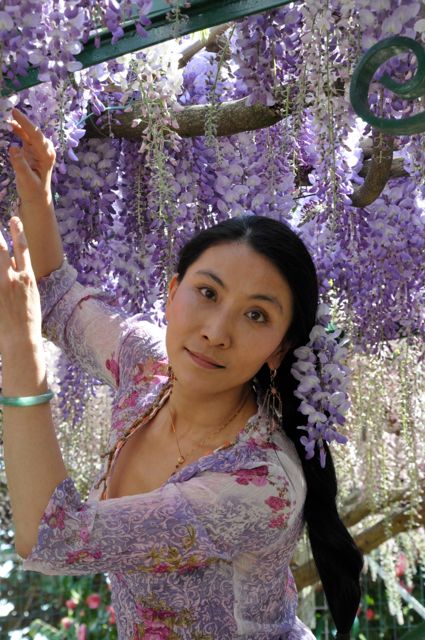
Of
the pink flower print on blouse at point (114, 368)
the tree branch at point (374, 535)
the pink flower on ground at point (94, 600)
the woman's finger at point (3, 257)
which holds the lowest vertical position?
the pink flower on ground at point (94, 600)

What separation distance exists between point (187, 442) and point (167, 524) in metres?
0.30

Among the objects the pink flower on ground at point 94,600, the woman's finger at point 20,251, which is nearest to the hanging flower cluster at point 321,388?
the woman's finger at point 20,251

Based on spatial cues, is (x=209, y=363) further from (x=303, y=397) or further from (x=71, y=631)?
(x=71, y=631)

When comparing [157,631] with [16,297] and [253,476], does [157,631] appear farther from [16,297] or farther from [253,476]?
[16,297]

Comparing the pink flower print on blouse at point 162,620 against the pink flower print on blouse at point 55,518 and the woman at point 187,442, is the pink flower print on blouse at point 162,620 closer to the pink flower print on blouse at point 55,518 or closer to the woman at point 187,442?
the woman at point 187,442

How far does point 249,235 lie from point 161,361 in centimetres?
36

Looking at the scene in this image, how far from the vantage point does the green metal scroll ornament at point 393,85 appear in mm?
1231

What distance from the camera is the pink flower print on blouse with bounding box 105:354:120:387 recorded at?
2000 millimetres

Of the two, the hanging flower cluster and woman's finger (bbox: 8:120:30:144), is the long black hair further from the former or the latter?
woman's finger (bbox: 8:120:30:144)

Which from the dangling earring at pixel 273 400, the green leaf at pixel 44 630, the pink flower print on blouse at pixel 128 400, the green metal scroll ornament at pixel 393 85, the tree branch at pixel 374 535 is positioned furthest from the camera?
the green leaf at pixel 44 630

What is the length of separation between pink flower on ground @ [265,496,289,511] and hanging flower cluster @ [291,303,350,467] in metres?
0.14

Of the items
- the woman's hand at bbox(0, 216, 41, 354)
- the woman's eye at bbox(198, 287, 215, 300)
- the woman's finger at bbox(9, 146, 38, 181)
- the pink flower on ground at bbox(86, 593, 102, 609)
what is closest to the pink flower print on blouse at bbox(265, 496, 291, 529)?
the woman's eye at bbox(198, 287, 215, 300)

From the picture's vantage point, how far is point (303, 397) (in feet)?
5.70

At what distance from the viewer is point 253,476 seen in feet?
5.27
